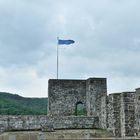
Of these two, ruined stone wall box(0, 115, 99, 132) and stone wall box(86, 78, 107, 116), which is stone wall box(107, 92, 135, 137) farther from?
stone wall box(86, 78, 107, 116)

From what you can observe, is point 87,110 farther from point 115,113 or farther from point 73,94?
point 115,113

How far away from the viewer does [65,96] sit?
29.8 meters

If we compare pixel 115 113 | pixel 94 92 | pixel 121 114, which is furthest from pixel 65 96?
pixel 121 114

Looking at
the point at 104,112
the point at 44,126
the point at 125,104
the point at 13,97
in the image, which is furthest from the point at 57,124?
the point at 13,97

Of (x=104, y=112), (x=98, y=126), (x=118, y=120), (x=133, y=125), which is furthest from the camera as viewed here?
(x=98, y=126)

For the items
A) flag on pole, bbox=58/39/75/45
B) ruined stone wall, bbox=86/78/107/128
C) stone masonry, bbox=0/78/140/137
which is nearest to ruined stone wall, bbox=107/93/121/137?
stone masonry, bbox=0/78/140/137

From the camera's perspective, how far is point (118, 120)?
2239cm

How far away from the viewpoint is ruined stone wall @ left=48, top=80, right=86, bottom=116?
2961 cm

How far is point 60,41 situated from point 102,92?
578 cm

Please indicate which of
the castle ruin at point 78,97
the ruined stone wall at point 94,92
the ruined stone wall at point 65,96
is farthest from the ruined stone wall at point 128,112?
the ruined stone wall at point 65,96

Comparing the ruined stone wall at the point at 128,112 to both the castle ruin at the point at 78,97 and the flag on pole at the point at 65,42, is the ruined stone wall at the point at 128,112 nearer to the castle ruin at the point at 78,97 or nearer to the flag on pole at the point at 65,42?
the castle ruin at the point at 78,97

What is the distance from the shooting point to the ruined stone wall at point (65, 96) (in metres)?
29.6

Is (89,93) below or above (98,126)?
above

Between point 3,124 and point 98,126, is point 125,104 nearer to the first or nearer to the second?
point 98,126
